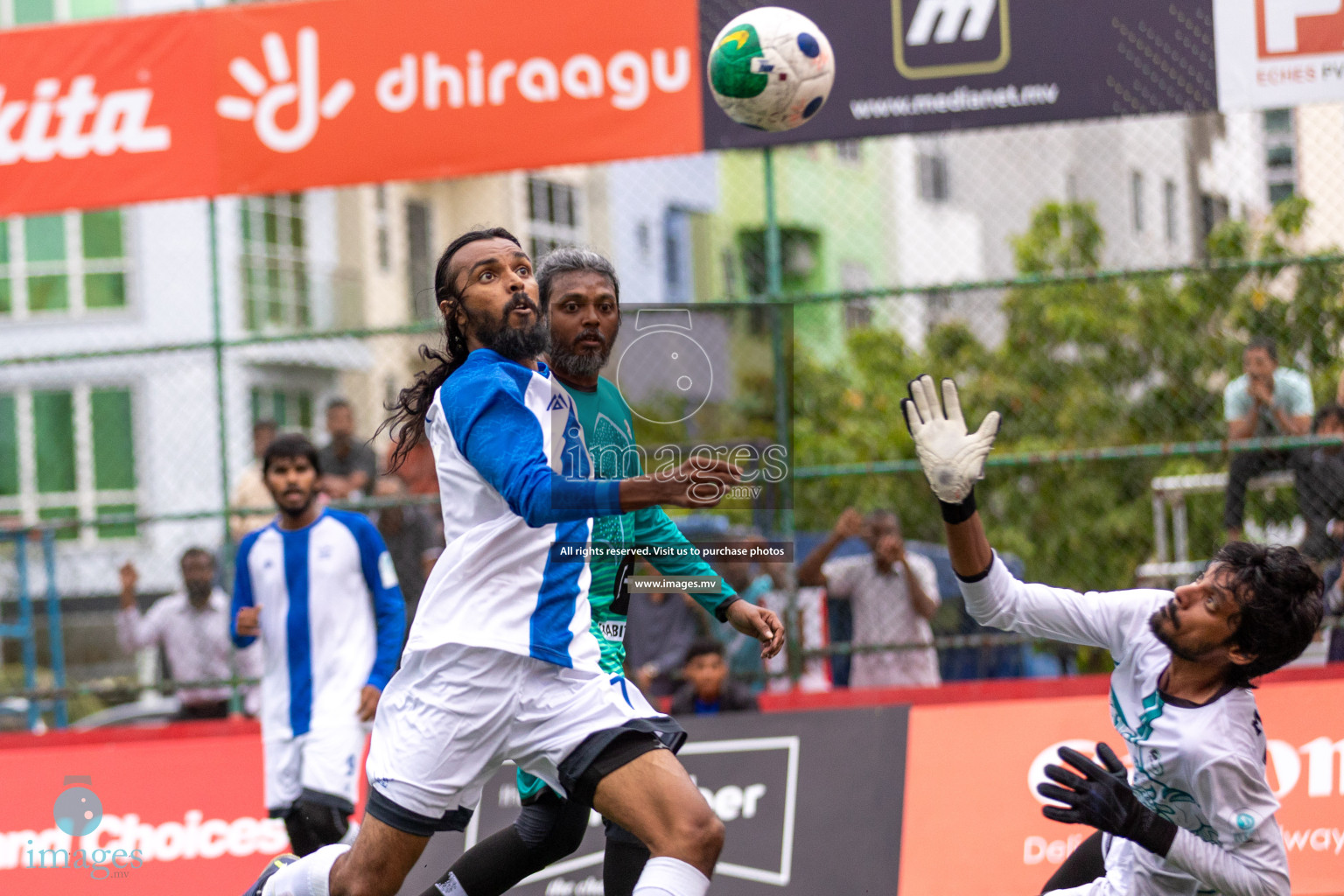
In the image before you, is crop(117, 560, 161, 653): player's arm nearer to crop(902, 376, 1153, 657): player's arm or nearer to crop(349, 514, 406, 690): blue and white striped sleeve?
crop(349, 514, 406, 690): blue and white striped sleeve

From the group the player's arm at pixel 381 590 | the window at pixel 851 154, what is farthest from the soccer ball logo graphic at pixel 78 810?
the window at pixel 851 154

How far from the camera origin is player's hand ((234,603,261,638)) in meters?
5.91

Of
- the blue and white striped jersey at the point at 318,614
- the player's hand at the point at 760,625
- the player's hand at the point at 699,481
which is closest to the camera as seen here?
the player's hand at the point at 699,481

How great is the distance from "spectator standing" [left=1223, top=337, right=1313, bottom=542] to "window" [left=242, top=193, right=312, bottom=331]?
15599 mm

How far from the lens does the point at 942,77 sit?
7.34 metres

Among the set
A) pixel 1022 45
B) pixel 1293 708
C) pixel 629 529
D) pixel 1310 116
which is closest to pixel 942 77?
pixel 1022 45

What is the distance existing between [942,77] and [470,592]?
4738 millimetres

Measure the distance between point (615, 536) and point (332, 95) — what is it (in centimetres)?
470

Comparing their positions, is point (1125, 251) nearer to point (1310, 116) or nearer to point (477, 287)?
point (1310, 116)

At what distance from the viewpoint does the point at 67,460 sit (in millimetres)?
19078

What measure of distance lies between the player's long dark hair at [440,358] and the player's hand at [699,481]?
2.94ft

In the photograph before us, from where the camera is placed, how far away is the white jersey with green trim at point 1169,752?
3500 millimetres

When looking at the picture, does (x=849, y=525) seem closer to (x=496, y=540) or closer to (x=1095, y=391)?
(x=496, y=540)

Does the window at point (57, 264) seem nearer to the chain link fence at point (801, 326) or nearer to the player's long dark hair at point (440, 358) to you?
the chain link fence at point (801, 326)
